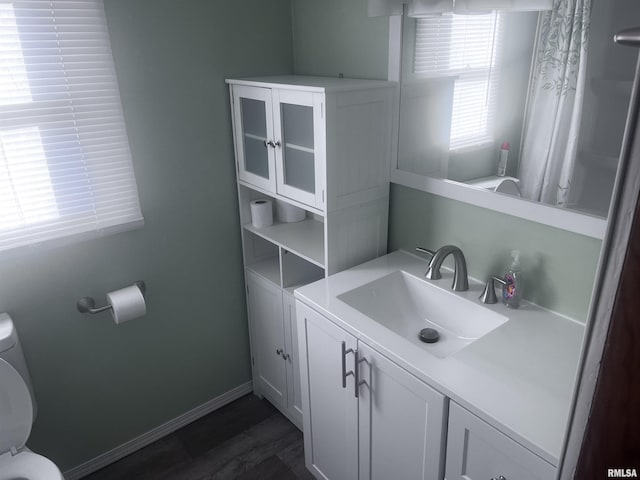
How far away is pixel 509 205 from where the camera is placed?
155 cm

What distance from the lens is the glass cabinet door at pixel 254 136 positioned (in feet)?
6.36

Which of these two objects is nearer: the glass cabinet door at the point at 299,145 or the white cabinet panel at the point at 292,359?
the glass cabinet door at the point at 299,145

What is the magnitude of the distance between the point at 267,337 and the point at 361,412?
0.85 metres

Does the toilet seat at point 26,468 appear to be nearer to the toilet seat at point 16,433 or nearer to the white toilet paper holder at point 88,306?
the toilet seat at point 16,433

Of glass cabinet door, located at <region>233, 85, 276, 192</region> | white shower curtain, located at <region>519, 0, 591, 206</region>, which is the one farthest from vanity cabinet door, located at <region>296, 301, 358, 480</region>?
white shower curtain, located at <region>519, 0, 591, 206</region>

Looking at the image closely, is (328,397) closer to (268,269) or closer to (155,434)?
(268,269)

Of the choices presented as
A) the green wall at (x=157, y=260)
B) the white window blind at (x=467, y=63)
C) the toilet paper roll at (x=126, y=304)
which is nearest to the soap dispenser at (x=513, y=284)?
the white window blind at (x=467, y=63)

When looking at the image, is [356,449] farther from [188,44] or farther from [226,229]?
[188,44]

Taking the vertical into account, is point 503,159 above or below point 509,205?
above

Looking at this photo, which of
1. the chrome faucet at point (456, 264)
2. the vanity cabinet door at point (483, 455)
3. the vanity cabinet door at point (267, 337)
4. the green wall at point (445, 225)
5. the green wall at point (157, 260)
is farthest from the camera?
the vanity cabinet door at point (267, 337)

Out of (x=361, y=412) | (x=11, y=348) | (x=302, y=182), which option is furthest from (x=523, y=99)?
(x=11, y=348)

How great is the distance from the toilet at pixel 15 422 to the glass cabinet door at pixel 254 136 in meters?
1.11

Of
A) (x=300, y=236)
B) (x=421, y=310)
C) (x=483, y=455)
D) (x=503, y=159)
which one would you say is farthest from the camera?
(x=300, y=236)

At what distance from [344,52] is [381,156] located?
1.64 feet
